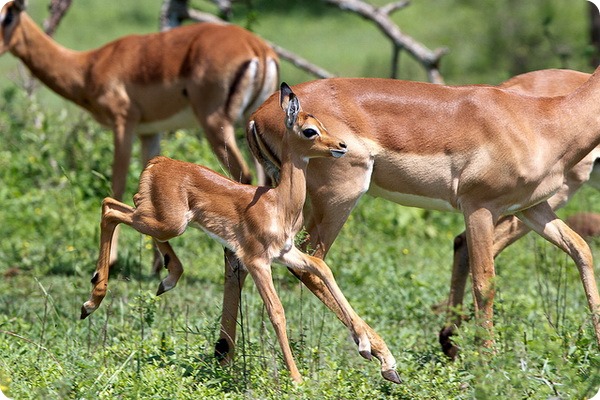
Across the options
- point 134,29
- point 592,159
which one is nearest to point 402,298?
point 592,159

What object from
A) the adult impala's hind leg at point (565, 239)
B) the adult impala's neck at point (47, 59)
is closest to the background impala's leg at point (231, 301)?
the adult impala's hind leg at point (565, 239)

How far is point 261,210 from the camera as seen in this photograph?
16.4 ft

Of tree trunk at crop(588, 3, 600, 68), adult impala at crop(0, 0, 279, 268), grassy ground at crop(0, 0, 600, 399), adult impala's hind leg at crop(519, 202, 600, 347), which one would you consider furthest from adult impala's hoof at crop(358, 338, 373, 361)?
tree trunk at crop(588, 3, 600, 68)

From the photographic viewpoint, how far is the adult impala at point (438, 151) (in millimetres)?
5430

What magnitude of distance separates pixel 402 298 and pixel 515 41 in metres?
11.2

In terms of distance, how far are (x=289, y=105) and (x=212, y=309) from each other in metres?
2.14

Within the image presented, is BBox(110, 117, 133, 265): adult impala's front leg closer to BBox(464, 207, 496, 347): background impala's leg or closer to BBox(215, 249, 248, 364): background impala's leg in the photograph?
BBox(215, 249, 248, 364): background impala's leg

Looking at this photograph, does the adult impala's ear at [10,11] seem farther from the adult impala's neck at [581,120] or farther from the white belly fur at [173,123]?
the adult impala's neck at [581,120]

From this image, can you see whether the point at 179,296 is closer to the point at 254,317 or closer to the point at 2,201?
the point at 254,317

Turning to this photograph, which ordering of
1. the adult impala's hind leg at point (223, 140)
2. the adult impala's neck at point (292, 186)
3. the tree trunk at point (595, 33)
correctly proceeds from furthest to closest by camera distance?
the tree trunk at point (595, 33) → the adult impala's hind leg at point (223, 140) → the adult impala's neck at point (292, 186)

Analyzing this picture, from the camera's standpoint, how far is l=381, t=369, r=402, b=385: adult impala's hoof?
16.0 feet

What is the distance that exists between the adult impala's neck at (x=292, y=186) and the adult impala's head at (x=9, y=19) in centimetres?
435

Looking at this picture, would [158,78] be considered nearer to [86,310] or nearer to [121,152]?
[121,152]

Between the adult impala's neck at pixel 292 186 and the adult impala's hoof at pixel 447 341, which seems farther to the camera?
the adult impala's hoof at pixel 447 341
